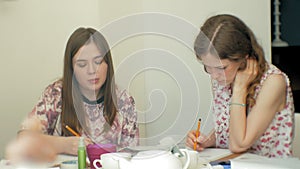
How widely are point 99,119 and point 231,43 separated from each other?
22.5 inches

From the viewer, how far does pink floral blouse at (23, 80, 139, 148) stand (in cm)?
155

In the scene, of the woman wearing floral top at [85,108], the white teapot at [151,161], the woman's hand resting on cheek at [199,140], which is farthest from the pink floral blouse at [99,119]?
the white teapot at [151,161]

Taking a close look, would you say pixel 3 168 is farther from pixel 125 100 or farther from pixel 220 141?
pixel 220 141

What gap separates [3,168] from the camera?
1207mm

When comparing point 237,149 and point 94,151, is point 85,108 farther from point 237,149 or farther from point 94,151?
point 237,149

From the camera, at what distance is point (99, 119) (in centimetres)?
164

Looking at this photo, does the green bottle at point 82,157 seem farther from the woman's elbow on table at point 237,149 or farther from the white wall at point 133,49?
the woman's elbow on table at point 237,149

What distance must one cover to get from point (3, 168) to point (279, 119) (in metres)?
0.95

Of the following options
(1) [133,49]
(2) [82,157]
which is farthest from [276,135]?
(2) [82,157]

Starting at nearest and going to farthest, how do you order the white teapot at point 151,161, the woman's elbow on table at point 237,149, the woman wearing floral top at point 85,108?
the white teapot at point 151,161 < the woman's elbow on table at point 237,149 < the woman wearing floral top at point 85,108

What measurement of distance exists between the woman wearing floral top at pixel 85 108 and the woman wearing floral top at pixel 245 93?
28 cm

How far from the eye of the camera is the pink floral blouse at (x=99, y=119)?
61.2 inches

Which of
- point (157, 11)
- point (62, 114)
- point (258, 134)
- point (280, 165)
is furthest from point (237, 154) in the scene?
point (157, 11)

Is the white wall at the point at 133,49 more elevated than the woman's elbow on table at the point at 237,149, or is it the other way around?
the white wall at the point at 133,49
